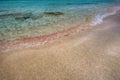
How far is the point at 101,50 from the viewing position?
20.4 feet

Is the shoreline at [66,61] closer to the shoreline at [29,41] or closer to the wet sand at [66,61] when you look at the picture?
the wet sand at [66,61]

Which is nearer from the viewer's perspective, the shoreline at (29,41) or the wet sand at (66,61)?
the wet sand at (66,61)

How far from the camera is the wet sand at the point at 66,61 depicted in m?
4.61

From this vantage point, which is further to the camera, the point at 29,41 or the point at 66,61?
the point at 29,41

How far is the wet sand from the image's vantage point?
4.61 metres

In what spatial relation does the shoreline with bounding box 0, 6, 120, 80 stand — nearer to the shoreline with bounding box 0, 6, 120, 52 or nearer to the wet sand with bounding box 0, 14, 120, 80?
the wet sand with bounding box 0, 14, 120, 80

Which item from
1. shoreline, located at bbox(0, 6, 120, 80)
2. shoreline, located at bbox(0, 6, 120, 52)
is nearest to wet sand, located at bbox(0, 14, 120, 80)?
shoreline, located at bbox(0, 6, 120, 80)

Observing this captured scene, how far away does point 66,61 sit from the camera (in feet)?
17.8

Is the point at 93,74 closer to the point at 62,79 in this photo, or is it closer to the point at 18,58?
the point at 62,79

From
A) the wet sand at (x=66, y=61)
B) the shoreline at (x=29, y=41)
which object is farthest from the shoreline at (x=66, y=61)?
the shoreline at (x=29, y=41)

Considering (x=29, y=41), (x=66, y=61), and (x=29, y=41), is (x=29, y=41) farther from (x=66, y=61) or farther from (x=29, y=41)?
(x=66, y=61)

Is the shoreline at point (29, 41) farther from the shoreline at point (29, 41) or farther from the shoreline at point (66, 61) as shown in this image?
the shoreline at point (66, 61)

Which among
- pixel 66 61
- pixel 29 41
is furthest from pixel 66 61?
pixel 29 41

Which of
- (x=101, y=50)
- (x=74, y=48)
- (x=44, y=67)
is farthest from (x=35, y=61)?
(x=101, y=50)
